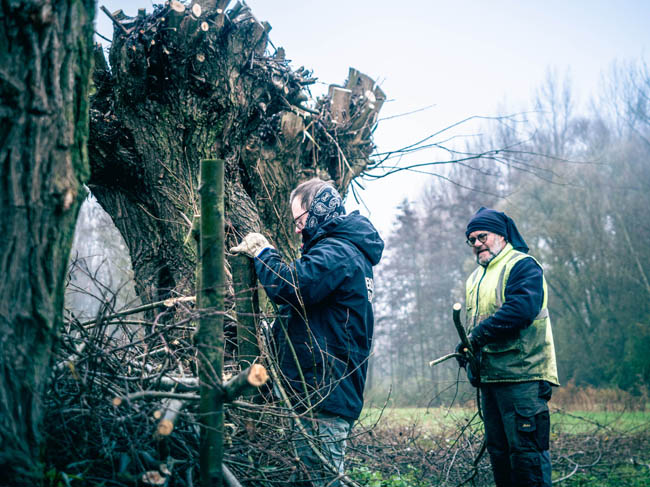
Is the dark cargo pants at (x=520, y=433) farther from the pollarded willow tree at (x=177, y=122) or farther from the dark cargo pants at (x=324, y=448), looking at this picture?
the pollarded willow tree at (x=177, y=122)

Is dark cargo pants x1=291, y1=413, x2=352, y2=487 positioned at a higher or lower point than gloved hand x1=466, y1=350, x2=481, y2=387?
lower

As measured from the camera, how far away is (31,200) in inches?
61.4

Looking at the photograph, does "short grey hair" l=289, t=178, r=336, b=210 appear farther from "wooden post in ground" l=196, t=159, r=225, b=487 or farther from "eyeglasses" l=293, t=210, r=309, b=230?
"wooden post in ground" l=196, t=159, r=225, b=487

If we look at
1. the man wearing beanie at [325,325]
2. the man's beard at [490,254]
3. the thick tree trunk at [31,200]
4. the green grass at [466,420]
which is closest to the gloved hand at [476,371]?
the green grass at [466,420]

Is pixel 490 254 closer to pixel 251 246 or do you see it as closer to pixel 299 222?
pixel 299 222

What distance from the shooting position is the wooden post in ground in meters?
1.85

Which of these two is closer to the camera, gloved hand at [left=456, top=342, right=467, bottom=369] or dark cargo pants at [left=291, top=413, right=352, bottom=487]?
dark cargo pants at [left=291, top=413, right=352, bottom=487]

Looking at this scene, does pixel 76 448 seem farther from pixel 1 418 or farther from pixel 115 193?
pixel 115 193

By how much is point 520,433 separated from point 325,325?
1454 millimetres

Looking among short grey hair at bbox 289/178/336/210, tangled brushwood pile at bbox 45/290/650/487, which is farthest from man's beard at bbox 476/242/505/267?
tangled brushwood pile at bbox 45/290/650/487

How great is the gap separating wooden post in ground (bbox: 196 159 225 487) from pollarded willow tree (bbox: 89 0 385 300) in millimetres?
1597

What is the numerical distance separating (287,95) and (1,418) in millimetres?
4118

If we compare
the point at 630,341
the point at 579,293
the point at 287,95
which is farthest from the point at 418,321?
the point at 287,95

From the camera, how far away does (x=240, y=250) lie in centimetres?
258
